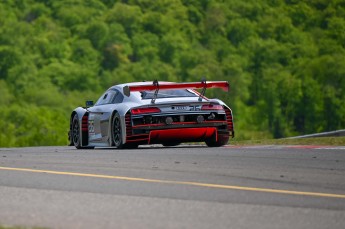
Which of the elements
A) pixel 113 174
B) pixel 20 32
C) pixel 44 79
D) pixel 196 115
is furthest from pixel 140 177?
pixel 20 32

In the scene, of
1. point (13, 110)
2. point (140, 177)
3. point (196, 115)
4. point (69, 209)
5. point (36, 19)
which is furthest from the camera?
point (36, 19)

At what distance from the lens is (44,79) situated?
140 metres

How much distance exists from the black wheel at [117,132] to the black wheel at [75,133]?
1.66 meters

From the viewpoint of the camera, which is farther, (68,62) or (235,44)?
(235,44)

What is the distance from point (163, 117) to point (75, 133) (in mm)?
2929

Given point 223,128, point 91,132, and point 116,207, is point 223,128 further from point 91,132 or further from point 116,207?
point 116,207

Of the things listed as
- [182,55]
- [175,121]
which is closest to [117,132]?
[175,121]

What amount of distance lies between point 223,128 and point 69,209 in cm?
1063

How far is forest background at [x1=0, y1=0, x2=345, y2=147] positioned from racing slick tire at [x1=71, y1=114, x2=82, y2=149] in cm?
9675

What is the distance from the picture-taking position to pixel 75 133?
22375 mm

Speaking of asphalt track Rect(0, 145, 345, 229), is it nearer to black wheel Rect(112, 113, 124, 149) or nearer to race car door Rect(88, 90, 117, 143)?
black wheel Rect(112, 113, 124, 149)

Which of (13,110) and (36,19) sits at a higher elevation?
(36,19)

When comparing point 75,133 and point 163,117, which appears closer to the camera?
point 163,117

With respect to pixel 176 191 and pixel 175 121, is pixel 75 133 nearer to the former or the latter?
pixel 175 121
